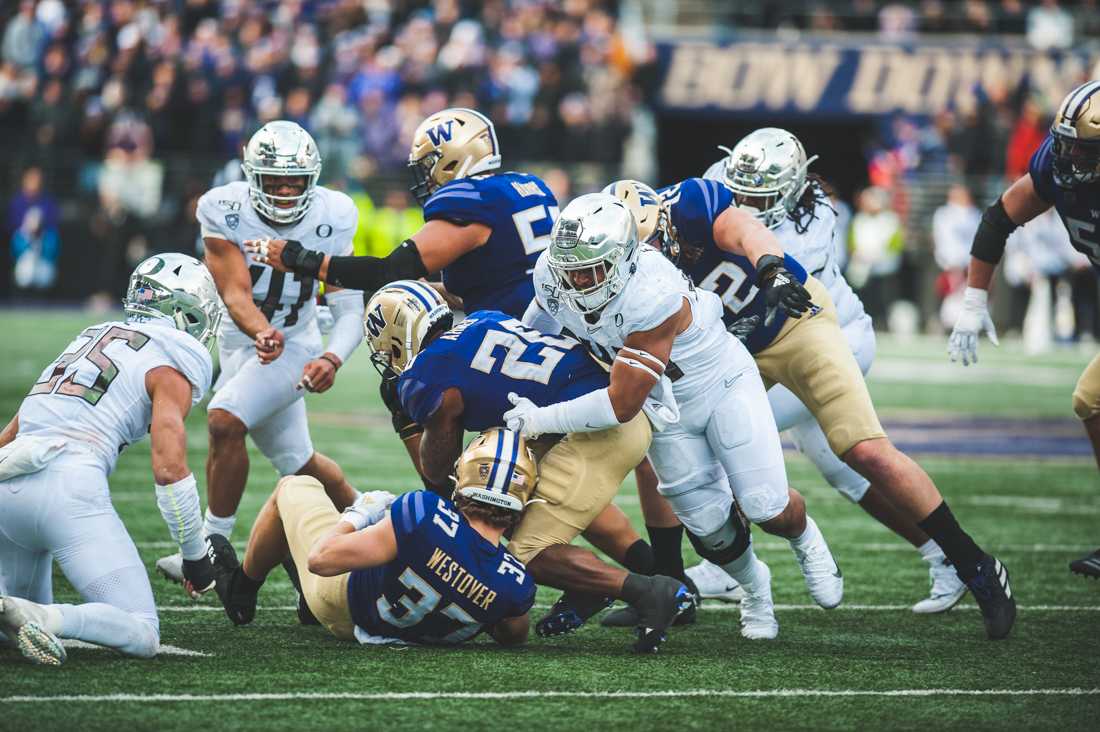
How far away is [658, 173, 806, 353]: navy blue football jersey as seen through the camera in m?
5.57

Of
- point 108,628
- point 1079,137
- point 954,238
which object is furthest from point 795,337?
point 954,238

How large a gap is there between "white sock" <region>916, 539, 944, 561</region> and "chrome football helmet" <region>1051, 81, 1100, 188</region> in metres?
1.41

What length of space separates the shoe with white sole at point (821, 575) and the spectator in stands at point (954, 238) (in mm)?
14322

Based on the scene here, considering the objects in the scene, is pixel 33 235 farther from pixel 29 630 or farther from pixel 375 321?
pixel 29 630

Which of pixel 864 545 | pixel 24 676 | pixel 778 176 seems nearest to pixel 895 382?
pixel 864 545

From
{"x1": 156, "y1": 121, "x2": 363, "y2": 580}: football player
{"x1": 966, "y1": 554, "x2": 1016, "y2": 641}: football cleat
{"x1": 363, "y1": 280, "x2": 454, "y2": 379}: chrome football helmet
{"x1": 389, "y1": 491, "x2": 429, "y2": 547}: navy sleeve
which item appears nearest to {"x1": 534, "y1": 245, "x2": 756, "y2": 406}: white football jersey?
{"x1": 363, "y1": 280, "x2": 454, "y2": 379}: chrome football helmet

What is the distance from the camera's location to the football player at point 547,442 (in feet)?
15.8

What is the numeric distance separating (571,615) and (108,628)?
1.39 m

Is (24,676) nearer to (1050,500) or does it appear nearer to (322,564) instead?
(322,564)

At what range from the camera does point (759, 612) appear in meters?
5.27

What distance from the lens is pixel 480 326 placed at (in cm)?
499

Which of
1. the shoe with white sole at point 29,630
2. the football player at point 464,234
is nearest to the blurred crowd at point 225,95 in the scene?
the football player at point 464,234

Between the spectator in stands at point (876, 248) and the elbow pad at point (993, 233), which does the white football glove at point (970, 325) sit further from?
the spectator in stands at point (876, 248)

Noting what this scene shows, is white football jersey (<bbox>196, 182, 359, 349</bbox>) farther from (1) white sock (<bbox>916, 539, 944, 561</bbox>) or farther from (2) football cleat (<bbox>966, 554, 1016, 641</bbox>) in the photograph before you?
(2) football cleat (<bbox>966, 554, 1016, 641</bbox>)
